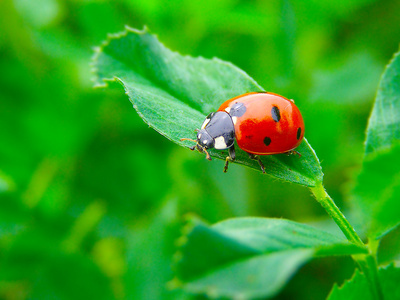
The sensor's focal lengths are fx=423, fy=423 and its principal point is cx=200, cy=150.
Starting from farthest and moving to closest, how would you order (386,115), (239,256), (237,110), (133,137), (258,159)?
(133,137) → (237,110) → (258,159) → (386,115) → (239,256)

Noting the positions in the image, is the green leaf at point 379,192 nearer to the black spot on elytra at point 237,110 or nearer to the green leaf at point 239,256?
the green leaf at point 239,256

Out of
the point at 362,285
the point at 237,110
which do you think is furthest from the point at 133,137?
the point at 362,285

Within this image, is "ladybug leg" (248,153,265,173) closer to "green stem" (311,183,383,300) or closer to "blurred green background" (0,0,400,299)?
"green stem" (311,183,383,300)

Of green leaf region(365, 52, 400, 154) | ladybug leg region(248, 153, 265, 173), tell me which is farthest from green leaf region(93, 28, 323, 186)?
green leaf region(365, 52, 400, 154)

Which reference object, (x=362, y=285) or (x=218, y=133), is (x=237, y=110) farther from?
(x=362, y=285)

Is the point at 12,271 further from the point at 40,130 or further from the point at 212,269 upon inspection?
the point at 212,269
